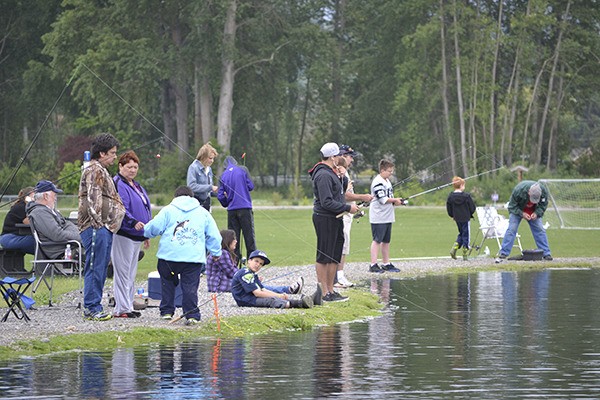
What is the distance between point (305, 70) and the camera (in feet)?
229

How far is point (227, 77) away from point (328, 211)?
43726 mm

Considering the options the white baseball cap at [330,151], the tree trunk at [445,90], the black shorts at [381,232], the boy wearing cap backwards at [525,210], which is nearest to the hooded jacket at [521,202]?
the boy wearing cap backwards at [525,210]

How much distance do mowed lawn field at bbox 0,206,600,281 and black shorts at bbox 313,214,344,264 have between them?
4.46m

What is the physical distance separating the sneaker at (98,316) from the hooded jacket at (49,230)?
89.3 inches

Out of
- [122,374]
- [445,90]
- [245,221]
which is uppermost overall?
[445,90]

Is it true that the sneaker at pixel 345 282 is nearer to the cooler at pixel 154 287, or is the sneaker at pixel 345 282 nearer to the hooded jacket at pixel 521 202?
the cooler at pixel 154 287

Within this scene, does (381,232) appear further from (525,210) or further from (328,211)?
(328,211)

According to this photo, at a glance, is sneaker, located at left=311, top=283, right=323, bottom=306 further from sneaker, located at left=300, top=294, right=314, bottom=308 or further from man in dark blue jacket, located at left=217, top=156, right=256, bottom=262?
man in dark blue jacket, located at left=217, top=156, right=256, bottom=262

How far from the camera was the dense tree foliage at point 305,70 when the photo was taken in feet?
192

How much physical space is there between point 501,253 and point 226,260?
868 cm

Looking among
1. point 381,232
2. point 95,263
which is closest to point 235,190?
point 381,232

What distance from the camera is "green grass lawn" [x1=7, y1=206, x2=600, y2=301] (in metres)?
25.6

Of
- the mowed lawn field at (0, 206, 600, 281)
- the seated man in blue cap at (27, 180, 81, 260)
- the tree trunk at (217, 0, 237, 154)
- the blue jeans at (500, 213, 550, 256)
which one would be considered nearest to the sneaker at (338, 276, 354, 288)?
the mowed lawn field at (0, 206, 600, 281)

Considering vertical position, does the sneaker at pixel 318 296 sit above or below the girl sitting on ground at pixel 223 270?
below
